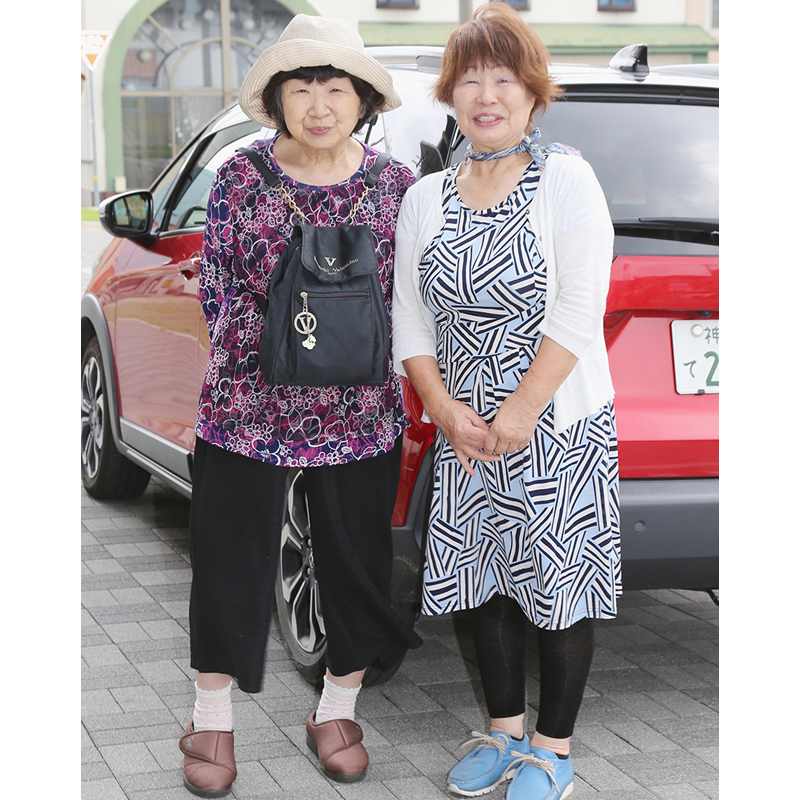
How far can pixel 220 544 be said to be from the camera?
2818mm

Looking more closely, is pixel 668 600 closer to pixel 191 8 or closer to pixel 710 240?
pixel 710 240

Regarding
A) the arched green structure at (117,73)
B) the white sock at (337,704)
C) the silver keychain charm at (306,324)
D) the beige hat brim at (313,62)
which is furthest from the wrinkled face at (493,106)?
the arched green structure at (117,73)

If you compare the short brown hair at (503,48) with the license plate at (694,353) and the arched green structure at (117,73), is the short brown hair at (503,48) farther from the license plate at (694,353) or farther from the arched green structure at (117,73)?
the arched green structure at (117,73)

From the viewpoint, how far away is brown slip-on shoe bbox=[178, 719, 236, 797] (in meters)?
2.76

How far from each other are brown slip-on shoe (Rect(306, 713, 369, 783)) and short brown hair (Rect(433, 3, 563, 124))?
1.63 meters

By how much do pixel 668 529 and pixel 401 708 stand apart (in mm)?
965

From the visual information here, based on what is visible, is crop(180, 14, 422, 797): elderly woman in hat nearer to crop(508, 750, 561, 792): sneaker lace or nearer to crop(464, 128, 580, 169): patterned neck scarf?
crop(464, 128, 580, 169): patterned neck scarf

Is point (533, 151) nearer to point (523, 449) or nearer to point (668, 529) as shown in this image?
point (523, 449)

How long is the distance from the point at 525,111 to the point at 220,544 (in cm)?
126

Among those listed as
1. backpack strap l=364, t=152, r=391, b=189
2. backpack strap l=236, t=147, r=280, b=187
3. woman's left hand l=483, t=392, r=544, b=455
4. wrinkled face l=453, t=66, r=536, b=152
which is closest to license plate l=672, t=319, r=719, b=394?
woman's left hand l=483, t=392, r=544, b=455

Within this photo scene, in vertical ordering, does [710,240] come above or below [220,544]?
above

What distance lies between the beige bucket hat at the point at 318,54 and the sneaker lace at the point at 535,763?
1625mm

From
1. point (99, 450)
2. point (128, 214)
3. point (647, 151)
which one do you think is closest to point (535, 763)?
point (647, 151)
